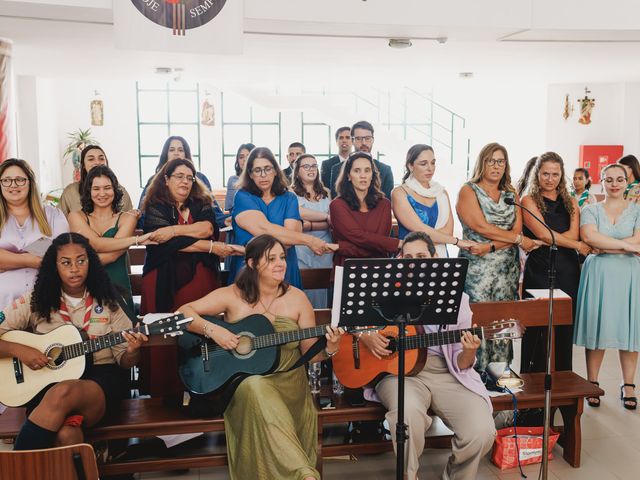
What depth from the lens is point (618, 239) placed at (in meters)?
4.78

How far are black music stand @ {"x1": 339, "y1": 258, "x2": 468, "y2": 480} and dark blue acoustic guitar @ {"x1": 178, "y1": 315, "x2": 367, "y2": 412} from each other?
0.46m

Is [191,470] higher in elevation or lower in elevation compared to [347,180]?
lower

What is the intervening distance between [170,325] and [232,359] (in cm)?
40

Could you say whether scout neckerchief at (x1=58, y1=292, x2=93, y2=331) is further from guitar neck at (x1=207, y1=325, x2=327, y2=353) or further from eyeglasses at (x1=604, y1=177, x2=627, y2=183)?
eyeglasses at (x1=604, y1=177, x2=627, y2=183)

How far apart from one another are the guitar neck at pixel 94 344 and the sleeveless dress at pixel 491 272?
2.37 m

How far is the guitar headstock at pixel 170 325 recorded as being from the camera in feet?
10.7

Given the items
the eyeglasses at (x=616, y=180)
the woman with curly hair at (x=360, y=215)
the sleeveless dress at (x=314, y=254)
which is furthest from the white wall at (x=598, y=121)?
the woman with curly hair at (x=360, y=215)

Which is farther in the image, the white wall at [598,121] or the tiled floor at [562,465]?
the white wall at [598,121]

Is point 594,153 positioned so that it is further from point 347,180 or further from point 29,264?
point 29,264

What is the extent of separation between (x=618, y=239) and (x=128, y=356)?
3.32m

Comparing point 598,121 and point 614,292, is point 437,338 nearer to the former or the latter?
point 614,292

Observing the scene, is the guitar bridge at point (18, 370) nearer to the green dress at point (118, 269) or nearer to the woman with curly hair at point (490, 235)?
the green dress at point (118, 269)

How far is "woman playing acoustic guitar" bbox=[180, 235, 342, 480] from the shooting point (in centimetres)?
332

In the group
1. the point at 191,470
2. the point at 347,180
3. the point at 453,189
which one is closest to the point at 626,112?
the point at 453,189
